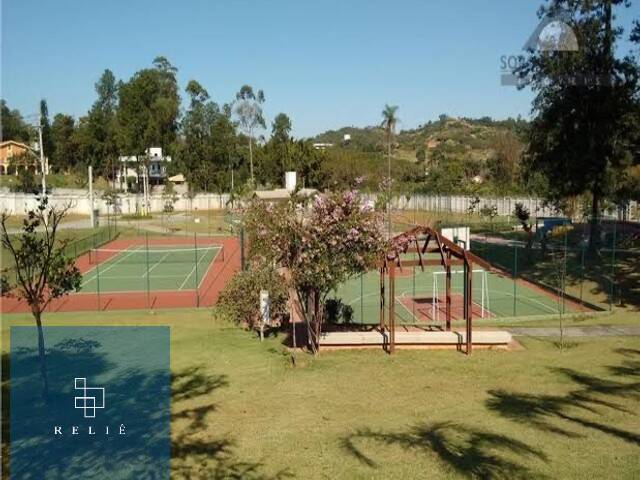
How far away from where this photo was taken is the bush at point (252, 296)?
→ 1776cm

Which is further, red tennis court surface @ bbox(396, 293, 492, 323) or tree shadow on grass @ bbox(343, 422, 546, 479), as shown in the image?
red tennis court surface @ bbox(396, 293, 492, 323)

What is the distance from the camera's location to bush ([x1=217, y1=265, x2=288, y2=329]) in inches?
699

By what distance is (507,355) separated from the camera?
611 inches

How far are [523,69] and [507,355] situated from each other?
24.6m

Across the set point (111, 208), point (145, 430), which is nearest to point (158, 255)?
point (145, 430)

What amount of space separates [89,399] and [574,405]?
8864 mm

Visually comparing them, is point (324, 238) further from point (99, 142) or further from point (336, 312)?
point (99, 142)

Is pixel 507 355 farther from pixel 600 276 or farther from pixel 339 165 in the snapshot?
pixel 339 165

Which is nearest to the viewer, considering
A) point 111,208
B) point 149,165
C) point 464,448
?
point 464,448

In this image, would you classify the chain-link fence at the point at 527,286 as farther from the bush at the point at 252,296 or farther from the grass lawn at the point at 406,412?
the grass lawn at the point at 406,412

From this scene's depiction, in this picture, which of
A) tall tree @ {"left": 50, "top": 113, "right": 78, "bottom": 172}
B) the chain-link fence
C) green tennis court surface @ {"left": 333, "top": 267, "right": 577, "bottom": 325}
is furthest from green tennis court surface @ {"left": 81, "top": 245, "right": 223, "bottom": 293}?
tall tree @ {"left": 50, "top": 113, "right": 78, "bottom": 172}

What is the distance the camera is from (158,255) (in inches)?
1662

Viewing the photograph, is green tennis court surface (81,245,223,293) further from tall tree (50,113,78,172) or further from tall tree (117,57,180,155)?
tall tree (50,113,78,172)

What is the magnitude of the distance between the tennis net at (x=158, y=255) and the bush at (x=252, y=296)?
2042 centimetres
